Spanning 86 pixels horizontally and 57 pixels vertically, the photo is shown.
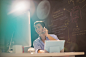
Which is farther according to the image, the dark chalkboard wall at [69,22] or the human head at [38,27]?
the dark chalkboard wall at [69,22]

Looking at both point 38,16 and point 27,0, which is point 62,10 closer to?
point 38,16

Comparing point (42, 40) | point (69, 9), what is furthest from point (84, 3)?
point (42, 40)

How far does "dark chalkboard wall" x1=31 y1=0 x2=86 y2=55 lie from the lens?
236 cm

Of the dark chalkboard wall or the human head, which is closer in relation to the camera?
the human head

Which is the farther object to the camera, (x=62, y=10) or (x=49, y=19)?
(x=49, y=19)

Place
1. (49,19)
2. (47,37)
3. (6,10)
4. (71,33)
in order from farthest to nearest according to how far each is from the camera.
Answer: (49,19) < (71,33) < (6,10) < (47,37)

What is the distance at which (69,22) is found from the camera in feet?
8.61

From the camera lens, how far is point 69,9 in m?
2.66

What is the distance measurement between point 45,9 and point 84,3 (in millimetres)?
1379

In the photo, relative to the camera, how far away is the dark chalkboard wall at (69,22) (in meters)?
2.36

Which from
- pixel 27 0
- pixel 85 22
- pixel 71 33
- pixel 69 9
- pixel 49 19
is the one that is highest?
pixel 27 0

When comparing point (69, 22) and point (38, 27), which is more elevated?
point (69, 22)

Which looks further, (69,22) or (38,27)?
(69,22)

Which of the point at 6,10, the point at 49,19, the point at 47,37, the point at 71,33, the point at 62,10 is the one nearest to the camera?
the point at 47,37
